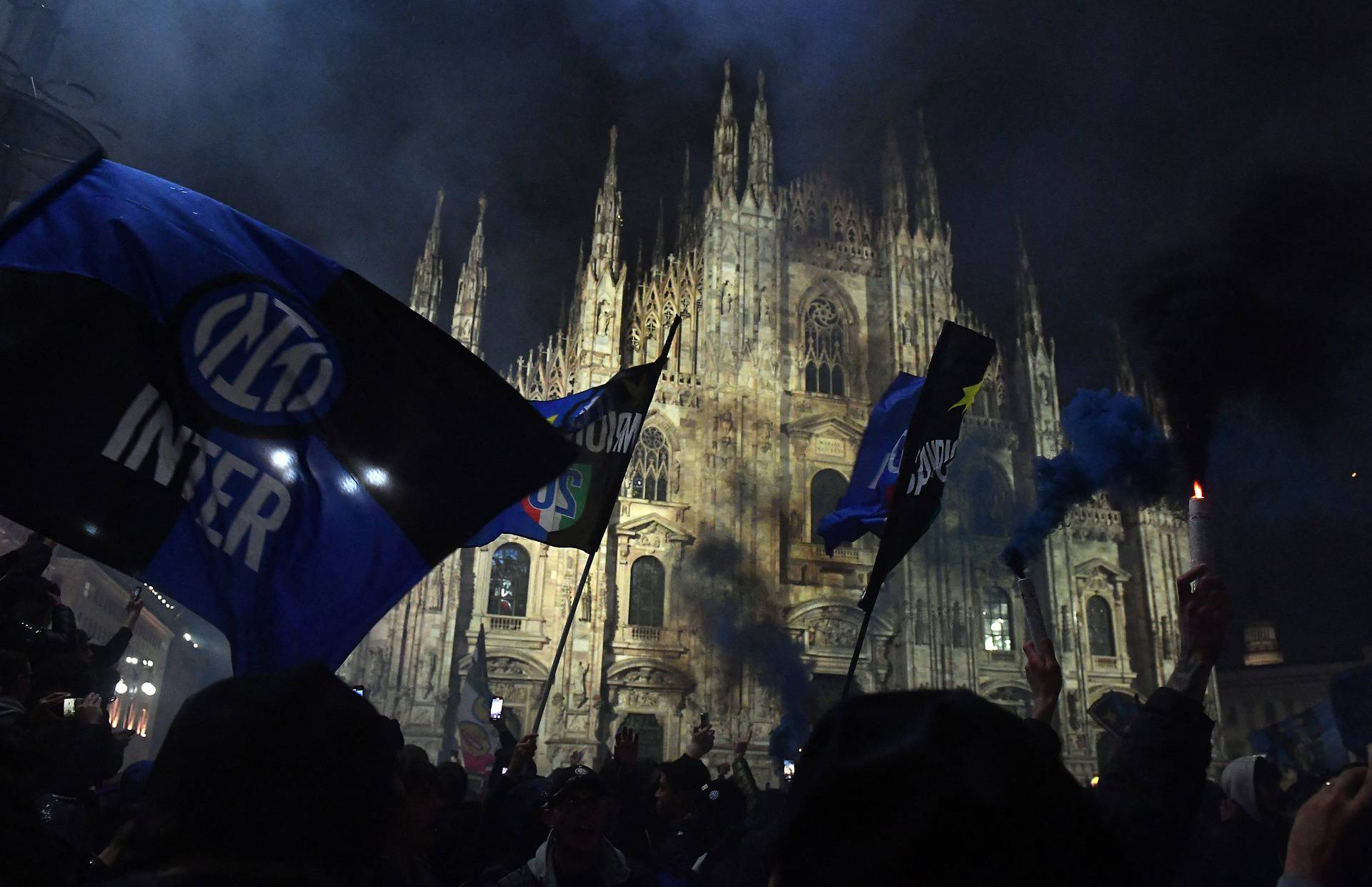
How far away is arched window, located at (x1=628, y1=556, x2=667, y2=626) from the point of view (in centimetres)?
2545

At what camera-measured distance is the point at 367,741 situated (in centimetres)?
164

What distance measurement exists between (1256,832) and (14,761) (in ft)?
14.9

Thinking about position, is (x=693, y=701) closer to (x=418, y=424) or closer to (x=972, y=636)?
(x=972, y=636)

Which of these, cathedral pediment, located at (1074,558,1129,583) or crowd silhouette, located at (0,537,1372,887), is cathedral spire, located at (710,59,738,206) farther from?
crowd silhouette, located at (0,537,1372,887)

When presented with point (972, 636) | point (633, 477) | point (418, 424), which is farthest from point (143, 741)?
point (418, 424)

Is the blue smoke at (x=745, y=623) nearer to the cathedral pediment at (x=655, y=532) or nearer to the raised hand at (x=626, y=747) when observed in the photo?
the cathedral pediment at (x=655, y=532)

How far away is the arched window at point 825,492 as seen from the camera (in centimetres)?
2783

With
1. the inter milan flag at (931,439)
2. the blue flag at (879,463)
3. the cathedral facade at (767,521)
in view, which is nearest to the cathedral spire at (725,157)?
the cathedral facade at (767,521)

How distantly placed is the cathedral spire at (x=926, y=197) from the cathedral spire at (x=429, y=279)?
54.1ft

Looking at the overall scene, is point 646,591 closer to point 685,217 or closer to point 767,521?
point 767,521

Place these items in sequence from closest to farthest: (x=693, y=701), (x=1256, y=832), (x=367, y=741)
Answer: (x=367, y=741) → (x=1256, y=832) → (x=693, y=701)

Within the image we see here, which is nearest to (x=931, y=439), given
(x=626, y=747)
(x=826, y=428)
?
(x=626, y=747)

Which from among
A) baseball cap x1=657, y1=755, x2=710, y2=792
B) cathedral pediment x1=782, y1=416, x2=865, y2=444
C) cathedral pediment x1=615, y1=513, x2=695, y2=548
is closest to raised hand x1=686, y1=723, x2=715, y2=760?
baseball cap x1=657, y1=755, x2=710, y2=792

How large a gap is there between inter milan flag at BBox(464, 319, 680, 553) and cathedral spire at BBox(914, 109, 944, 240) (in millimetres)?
25820
